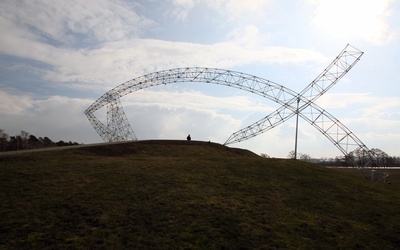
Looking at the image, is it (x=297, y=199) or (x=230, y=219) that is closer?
(x=230, y=219)

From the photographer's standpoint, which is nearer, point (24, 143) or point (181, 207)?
point (181, 207)

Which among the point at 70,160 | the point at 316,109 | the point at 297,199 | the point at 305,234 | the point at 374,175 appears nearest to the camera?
the point at 305,234

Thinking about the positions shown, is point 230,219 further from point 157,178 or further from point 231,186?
point 157,178

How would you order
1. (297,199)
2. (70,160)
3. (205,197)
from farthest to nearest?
(70,160) < (297,199) < (205,197)

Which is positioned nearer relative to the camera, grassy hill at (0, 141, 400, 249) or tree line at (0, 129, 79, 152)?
grassy hill at (0, 141, 400, 249)

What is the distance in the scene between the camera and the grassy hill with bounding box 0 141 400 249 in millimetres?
10672

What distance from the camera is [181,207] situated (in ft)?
43.9

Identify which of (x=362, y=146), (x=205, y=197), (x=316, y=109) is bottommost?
(x=205, y=197)

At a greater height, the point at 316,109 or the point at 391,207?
the point at 316,109

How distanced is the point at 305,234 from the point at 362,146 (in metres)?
24.1

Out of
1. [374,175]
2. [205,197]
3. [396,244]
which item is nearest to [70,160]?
[205,197]

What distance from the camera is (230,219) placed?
41.4 ft

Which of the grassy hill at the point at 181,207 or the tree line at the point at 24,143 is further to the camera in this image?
the tree line at the point at 24,143

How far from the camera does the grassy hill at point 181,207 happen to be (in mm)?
10672
